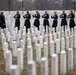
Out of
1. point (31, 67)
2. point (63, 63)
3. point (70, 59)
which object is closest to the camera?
point (31, 67)

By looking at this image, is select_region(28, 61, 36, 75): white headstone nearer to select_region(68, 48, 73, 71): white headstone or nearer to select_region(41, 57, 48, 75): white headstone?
select_region(41, 57, 48, 75): white headstone

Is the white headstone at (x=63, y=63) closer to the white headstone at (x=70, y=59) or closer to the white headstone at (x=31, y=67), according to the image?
the white headstone at (x=70, y=59)

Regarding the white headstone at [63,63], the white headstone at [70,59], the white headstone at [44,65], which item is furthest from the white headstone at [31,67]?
the white headstone at [70,59]

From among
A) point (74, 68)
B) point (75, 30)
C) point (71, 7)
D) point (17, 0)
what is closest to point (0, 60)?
point (74, 68)

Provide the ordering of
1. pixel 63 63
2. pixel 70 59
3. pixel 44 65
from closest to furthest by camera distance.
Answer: pixel 44 65
pixel 63 63
pixel 70 59

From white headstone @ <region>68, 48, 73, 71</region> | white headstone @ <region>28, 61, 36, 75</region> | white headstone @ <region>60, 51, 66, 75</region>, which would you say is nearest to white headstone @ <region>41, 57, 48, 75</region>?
white headstone @ <region>28, 61, 36, 75</region>

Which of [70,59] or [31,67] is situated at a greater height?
[31,67]

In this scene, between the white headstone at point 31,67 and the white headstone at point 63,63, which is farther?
the white headstone at point 63,63

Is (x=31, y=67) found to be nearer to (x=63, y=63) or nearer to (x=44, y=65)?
(x=44, y=65)

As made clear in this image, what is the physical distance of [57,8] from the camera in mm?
30297

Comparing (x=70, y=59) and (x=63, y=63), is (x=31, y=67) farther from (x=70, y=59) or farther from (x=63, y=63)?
(x=70, y=59)

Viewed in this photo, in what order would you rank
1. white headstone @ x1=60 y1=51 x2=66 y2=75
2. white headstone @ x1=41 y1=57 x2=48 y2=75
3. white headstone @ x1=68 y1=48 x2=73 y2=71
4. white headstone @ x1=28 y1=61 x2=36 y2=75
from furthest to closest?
white headstone @ x1=68 y1=48 x2=73 y2=71, white headstone @ x1=60 y1=51 x2=66 y2=75, white headstone @ x1=41 y1=57 x2=48 y2=75, white headstone @ x1=28 y1=61 x2=36 y2=75

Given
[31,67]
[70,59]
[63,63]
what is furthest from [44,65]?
[70,59]

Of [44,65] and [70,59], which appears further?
[70,59]
